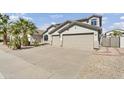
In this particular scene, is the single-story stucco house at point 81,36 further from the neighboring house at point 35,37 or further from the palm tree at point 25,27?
the neighboring house at point 35,37

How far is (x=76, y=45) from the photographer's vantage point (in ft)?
73.8

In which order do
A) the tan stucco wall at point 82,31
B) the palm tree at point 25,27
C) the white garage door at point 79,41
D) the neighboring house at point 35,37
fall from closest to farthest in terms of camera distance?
1. the tan stucco wall at point 82,31
2. the white garage door at point 79,41
3. the palm tree at point 25,27
4. the neighboring house at point 35,37

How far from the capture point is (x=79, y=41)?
2236cm

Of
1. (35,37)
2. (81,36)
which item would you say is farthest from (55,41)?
(35,37)

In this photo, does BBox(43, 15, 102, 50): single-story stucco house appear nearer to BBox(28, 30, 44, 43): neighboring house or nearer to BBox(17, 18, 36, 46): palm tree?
BBox(17, 18, 36, 46): palm tree

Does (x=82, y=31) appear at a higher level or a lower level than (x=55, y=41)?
higher

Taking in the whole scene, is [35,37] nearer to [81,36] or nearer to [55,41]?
[55,41]

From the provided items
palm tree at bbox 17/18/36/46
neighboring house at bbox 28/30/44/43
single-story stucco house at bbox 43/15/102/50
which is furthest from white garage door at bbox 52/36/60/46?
neighboring house at bbox 28/30/44/43

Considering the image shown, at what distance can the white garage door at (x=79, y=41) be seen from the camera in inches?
845

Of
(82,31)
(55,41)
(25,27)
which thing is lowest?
(55,41)

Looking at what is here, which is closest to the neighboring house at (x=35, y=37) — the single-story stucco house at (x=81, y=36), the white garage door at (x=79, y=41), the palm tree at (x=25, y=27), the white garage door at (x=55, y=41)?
the palm tree at (x=25, y=27)

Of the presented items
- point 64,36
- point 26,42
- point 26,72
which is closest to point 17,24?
point 26,42
